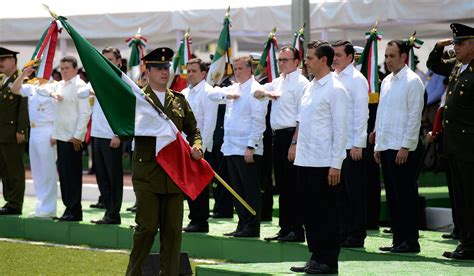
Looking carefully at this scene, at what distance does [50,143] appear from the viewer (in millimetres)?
15148

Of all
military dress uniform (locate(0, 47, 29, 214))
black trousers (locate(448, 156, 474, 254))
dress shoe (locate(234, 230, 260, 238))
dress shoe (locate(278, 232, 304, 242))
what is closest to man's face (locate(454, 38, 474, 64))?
black trousers (locate(448, 156, 474, 254))

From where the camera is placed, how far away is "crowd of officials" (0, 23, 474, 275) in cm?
967

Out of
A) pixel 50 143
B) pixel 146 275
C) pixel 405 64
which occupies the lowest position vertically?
pixel 146 275

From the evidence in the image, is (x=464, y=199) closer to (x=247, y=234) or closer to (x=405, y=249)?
(x=405, y=249)

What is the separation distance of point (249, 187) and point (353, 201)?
3.95 feet

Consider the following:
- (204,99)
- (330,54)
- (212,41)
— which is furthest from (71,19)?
(330,54)

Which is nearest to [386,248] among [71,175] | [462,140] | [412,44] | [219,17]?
[462,140]

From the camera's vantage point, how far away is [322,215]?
31.6 feet

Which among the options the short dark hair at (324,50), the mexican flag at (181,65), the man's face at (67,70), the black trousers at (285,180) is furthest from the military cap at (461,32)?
the man's face at (67,70)

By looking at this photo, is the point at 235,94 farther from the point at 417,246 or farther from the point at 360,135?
the point at 417,246

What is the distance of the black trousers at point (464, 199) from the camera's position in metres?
10.8

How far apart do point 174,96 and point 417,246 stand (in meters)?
3.00

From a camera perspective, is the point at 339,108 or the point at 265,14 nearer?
the point at 339,108

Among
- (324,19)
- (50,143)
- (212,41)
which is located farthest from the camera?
(212,41)
